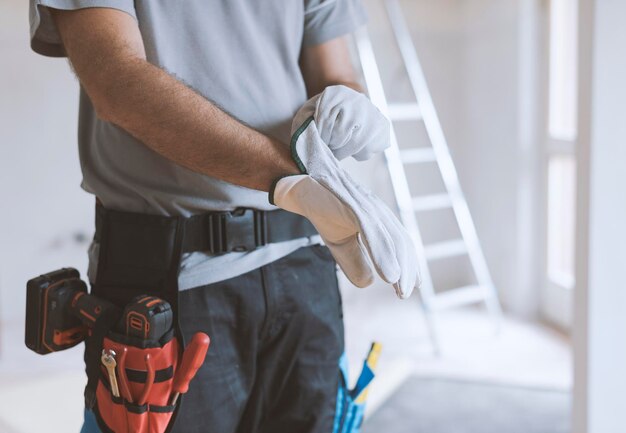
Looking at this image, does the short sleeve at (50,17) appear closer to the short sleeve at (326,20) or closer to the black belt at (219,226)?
the black belt at (219,226)

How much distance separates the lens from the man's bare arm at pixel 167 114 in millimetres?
1092

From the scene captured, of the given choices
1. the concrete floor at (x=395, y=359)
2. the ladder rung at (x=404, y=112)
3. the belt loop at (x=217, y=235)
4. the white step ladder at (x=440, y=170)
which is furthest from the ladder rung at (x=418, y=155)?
the belt loop at (x=217, y=235)

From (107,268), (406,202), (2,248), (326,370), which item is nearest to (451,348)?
(406,202)

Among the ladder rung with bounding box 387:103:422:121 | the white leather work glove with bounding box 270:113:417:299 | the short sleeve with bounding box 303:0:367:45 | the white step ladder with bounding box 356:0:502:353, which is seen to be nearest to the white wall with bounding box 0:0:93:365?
the white step ladder with bounding box 356:0:502:353

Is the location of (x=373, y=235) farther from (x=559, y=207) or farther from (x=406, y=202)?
(x=559, y=207)

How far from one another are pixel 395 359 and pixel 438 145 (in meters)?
1.26

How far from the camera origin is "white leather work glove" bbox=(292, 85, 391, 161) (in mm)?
1155

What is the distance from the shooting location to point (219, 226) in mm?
1308

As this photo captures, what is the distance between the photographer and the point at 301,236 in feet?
4.65

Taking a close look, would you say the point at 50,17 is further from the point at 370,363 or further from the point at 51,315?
the point at 370,363

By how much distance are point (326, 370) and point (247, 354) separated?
175mm

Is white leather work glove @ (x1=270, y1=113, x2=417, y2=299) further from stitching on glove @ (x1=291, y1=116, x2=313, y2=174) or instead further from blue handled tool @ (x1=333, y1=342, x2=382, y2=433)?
blue handled tool @ (x1=333, y1=342, x2=382, y2=433)

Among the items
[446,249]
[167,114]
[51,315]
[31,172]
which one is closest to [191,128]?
[167,114]

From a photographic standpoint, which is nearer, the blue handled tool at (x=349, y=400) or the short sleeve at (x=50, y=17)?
the short sleeve at (x=50, y=17)
